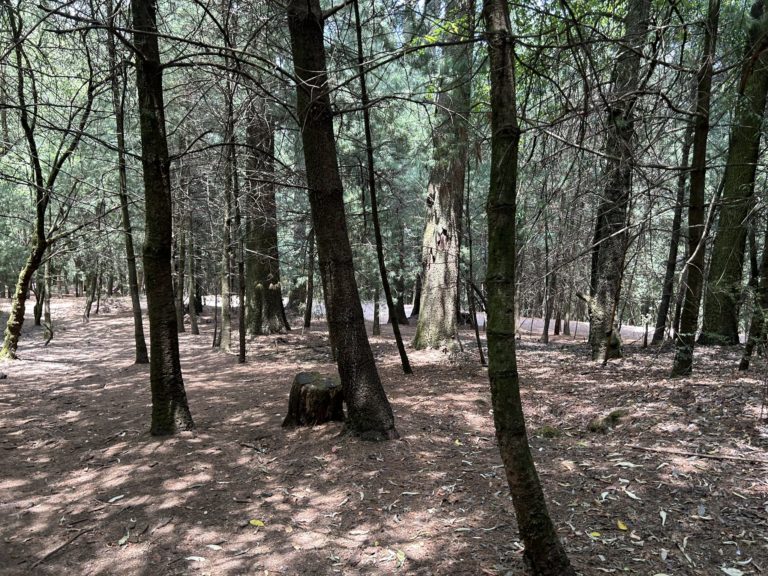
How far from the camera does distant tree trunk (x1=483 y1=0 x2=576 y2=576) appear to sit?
2186 millimetres

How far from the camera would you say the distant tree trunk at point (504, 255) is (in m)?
2.19

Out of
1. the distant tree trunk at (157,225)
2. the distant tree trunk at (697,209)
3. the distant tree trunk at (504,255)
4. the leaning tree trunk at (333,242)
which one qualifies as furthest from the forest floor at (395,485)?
the distant tree trunk at (504,255)

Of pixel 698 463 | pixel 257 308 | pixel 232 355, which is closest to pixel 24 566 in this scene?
pixel 698 463

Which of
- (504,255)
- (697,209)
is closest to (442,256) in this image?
(697,209)

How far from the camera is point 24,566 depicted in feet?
9.64

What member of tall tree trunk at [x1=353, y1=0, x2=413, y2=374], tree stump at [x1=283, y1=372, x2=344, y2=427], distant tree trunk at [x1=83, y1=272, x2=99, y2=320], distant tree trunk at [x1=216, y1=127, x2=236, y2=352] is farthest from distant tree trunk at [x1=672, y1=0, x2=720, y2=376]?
distant tree trunk at [x1=83, y1=272, x2=99, y2=320]

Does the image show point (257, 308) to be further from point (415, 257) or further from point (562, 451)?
point (562, 451)

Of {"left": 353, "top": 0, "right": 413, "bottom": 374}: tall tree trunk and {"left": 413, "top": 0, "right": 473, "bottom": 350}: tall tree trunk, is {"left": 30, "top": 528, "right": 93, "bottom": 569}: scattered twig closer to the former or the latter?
{"left": 353, "top": 0, "right": 413, "bottom": 374}: tall tree trunk

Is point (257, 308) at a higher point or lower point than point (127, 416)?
higher

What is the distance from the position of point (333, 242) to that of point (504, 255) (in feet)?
8.92

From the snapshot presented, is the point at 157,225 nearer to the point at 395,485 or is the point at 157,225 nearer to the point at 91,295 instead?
the point at 395,485

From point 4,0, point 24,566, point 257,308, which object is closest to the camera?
point 24,566

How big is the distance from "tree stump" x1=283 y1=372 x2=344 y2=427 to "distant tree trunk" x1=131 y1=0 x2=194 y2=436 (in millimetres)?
1329

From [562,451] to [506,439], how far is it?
2744 mm
